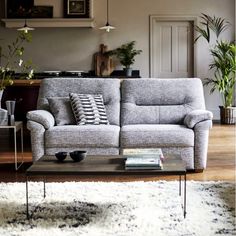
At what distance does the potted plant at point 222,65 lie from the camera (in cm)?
846

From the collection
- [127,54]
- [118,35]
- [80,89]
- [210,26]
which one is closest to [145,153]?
[80,89]

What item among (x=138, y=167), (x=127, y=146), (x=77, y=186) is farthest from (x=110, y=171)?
(x=127, y=146)

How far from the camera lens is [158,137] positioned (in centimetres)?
471

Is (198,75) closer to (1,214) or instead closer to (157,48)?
(157,48)

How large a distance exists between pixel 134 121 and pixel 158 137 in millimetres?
590

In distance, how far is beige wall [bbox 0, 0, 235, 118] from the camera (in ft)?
29.6

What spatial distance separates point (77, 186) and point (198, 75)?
5.39 metres

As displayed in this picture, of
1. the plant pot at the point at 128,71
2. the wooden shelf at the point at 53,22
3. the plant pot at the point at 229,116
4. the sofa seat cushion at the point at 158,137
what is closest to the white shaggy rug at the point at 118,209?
the sofa seat cushion at the point at 158,137

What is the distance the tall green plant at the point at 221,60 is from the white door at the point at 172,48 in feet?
0.93

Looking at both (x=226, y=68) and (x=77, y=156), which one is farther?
(x=226, y=68)

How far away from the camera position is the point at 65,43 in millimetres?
9125

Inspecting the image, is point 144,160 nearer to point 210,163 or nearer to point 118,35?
point 210,163

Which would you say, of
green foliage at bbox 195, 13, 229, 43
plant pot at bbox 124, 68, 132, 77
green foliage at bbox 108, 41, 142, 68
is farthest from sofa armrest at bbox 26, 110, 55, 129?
green foliage at bbox 195, 13, 229, 43

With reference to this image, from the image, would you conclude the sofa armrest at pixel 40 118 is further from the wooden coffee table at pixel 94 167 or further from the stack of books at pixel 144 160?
the stack of books at pixel 144 160
